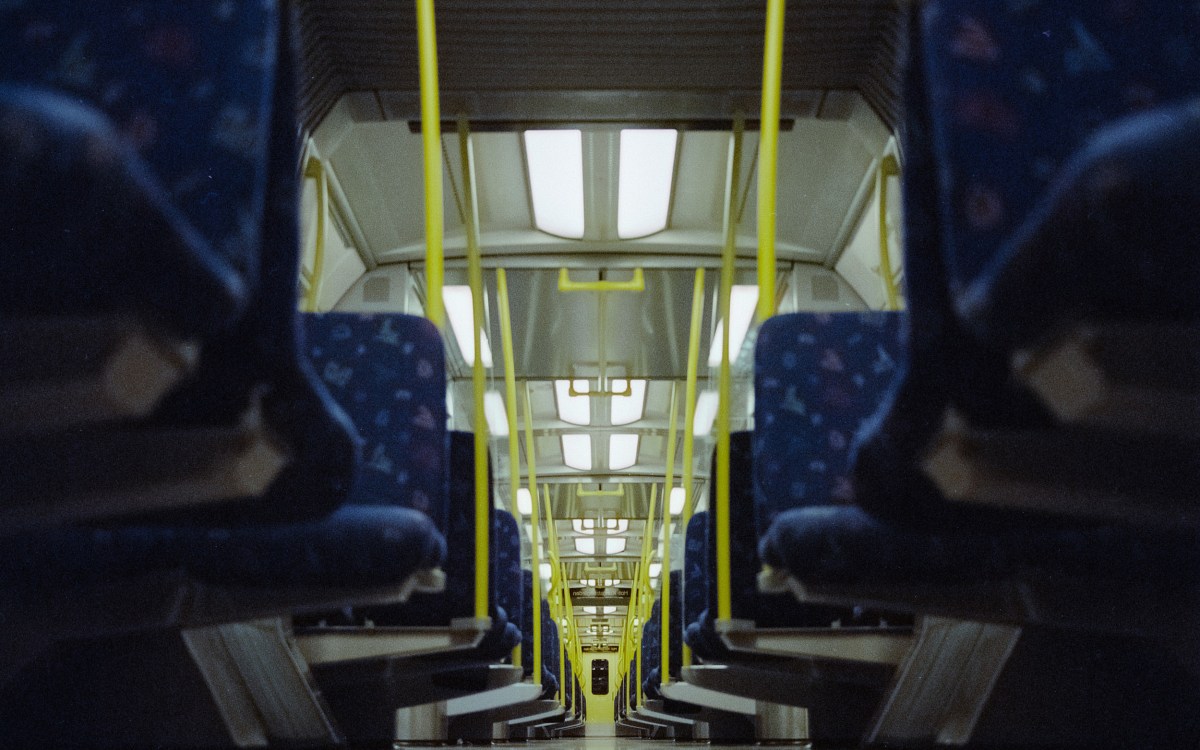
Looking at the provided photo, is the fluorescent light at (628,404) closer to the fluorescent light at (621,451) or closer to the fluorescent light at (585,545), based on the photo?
the fluorescent light at (621,451)

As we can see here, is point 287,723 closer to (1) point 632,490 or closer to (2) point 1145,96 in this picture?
(2) point 1145,96

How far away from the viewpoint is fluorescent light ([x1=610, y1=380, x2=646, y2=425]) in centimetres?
755

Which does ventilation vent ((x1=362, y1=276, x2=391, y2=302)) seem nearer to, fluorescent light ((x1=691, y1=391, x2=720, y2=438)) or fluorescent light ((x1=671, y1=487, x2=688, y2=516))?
fluorescent light ((x1=691, y1=391, x2=720, y2=438))

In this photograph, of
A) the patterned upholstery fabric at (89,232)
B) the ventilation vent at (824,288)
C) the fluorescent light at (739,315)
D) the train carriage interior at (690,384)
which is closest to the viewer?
the patterned upholstery fabric at (89,232)

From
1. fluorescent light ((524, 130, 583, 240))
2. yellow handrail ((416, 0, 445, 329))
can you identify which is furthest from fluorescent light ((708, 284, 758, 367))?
yellow handrail ((416, 0, 445, 329))

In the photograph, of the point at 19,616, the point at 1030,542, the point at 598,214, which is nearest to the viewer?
the point at 19,616

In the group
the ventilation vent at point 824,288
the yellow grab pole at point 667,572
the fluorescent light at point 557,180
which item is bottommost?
the yellow grab pole at point 667,572

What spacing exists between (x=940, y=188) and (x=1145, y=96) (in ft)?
0.79

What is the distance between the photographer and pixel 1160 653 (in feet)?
5.80

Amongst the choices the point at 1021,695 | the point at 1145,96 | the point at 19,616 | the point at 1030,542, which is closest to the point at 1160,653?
the point at 1021,695

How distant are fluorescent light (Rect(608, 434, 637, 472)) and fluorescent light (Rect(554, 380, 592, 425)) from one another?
20.9 inches

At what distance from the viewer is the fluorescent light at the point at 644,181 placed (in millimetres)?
4402

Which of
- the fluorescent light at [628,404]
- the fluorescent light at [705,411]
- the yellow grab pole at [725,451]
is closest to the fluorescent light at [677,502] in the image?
the fluorescent light at [705,411]

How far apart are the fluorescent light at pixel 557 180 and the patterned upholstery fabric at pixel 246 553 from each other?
3.10 metres
